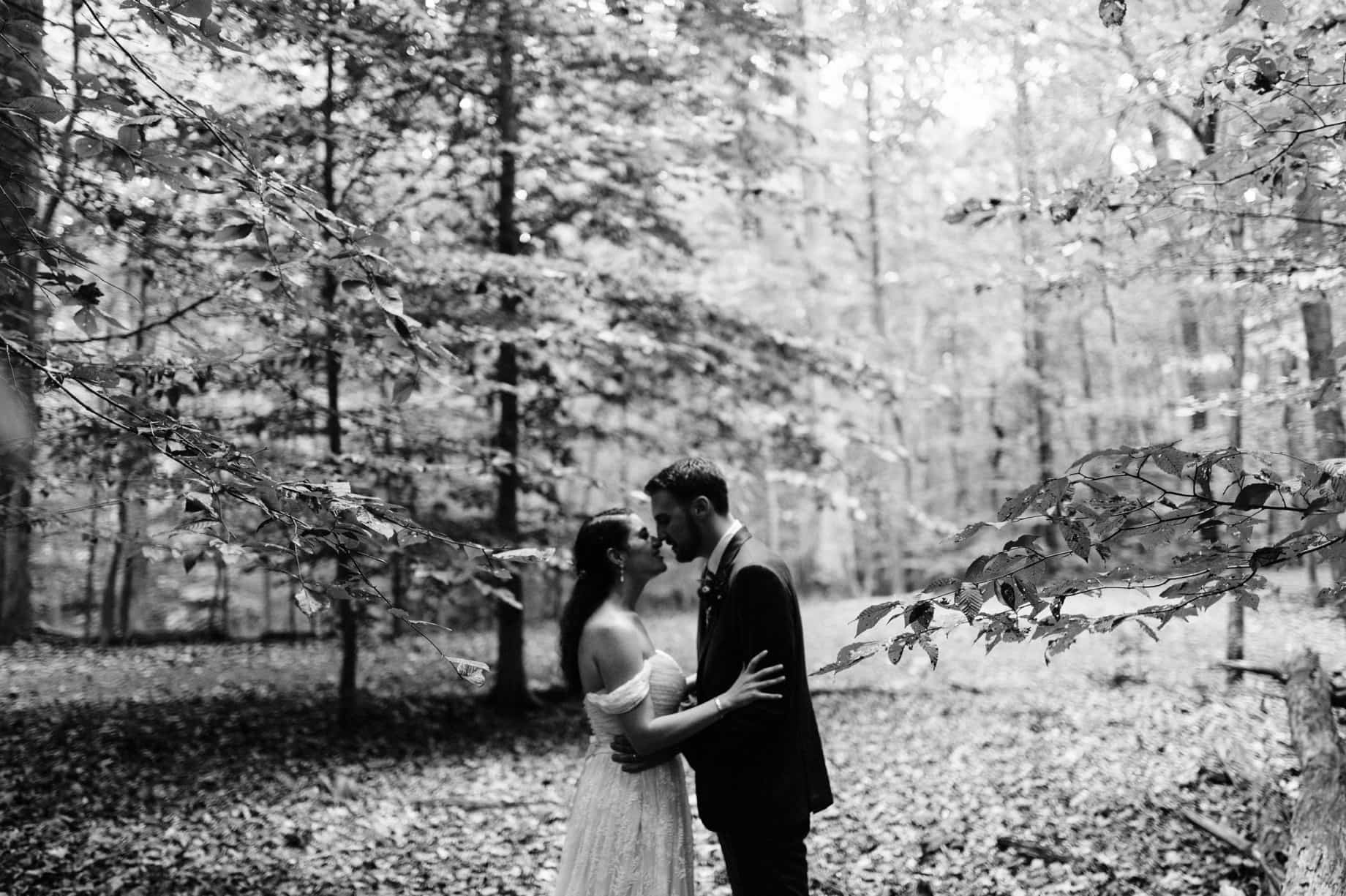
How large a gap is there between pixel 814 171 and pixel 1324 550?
22.9 feet

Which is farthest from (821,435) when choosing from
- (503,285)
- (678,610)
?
(678,610)

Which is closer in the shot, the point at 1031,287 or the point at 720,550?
the point at 720,550

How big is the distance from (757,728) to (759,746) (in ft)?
0.30

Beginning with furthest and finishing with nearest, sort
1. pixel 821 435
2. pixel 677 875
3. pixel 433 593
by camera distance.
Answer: pixel 821 435 → pixel 433 593 → pixel 677 875

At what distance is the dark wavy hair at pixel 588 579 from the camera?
10.2ft

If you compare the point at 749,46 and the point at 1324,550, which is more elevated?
the point at 749,46

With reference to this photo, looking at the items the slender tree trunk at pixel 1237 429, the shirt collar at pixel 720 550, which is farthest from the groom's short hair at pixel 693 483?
the slender tree trunk at pixel 1237 429

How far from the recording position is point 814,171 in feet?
27.4

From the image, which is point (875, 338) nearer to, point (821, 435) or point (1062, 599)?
point (821, 435)

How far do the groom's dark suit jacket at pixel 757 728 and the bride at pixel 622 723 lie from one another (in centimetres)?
14

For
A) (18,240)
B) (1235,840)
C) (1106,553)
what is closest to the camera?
(1106,553)

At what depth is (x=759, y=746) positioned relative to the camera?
2764 millimetres

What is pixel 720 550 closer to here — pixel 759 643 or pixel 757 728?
pixel 759 643

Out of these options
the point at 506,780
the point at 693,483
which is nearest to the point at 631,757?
the point at 693,483
